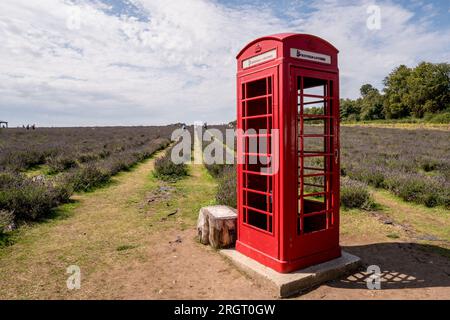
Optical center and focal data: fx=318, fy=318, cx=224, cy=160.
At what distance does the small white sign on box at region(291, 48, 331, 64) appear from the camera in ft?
13.0

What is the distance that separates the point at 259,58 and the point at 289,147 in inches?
51.7

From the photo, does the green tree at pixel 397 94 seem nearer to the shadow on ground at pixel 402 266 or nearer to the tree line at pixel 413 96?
the tree line at pixel 413 96

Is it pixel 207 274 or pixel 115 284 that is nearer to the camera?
pixel 115 284

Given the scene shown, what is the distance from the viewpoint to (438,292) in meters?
3.89

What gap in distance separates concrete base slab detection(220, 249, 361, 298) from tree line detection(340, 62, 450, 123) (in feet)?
165

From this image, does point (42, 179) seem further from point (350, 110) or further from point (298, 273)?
point (350, 110)

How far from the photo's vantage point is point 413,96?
2339 inches

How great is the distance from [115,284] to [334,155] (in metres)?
3.45

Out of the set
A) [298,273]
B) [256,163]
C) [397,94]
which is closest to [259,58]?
[256,163]

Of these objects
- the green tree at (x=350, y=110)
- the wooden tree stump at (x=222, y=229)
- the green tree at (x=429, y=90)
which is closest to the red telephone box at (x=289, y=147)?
the wooden tree stump at (x=222, y=229)

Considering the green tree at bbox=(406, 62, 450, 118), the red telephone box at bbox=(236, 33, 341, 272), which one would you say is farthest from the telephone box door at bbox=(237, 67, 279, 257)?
the green tree at bbox=(406, 62, 450, 118)

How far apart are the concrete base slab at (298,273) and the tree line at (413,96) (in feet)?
165
